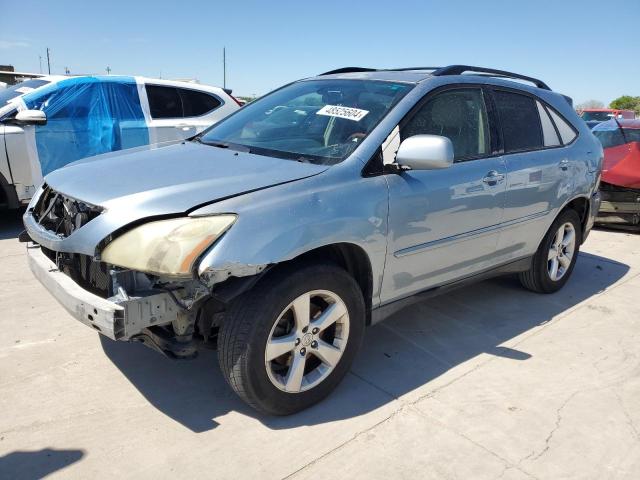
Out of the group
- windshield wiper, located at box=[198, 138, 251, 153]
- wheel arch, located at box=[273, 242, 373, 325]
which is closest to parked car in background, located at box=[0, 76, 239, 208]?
windshield wiper, located at box=[198, 138, 251, 153]

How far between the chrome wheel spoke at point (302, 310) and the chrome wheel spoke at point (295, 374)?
152mm

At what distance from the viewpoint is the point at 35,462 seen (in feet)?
7.73

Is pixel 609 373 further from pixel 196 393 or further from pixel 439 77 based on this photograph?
pixel 196 393

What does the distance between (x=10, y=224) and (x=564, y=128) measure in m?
6.18

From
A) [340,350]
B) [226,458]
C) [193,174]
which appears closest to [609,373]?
[340,350]

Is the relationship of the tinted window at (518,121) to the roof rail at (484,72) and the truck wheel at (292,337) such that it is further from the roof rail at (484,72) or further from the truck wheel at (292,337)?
the truck wheel at (292,337)

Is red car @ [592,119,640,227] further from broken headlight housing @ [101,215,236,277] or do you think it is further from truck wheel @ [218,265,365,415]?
broken headlight housing @ [101,215,236,277]

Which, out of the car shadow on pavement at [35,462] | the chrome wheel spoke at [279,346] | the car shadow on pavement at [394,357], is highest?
the chrome wheel spoke at [279,346]

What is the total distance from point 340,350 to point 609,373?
179 cm

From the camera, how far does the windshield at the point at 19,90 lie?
6.27 meters

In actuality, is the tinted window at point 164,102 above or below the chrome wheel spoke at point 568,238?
above

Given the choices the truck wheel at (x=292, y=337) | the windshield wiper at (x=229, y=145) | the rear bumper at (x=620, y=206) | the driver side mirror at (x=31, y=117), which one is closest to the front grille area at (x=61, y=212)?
the truck wheel at (x=292, y=337)

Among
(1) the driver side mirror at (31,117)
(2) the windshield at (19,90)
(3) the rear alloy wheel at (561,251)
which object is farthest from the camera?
(2) the windshield at (19,90)

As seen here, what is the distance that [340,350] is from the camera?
2859mm
